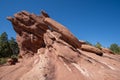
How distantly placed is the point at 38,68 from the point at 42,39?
763 centimetres

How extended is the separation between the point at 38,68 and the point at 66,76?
2.97 meters

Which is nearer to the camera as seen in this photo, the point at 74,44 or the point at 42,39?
the point at 74,44

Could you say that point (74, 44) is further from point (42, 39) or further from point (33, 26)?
point (33, 26)

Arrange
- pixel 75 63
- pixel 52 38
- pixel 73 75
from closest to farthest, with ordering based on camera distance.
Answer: pixel 73 75, pixel 75 63, pixel 52 38

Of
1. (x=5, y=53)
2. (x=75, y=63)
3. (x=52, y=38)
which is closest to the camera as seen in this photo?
(x=75, y=63)

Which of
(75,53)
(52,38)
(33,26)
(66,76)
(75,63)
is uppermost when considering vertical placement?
(33,26)

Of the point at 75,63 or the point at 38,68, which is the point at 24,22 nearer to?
the point at 38,68

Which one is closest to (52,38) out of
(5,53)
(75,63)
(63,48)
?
(63,48)

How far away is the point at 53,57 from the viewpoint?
16.4 metres

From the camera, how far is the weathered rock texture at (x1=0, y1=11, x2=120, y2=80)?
13.5 meters

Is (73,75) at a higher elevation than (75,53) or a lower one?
lower

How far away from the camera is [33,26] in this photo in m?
21.7

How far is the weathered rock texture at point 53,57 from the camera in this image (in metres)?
13.5

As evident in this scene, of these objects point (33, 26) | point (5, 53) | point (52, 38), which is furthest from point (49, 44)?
point (5, 53)
